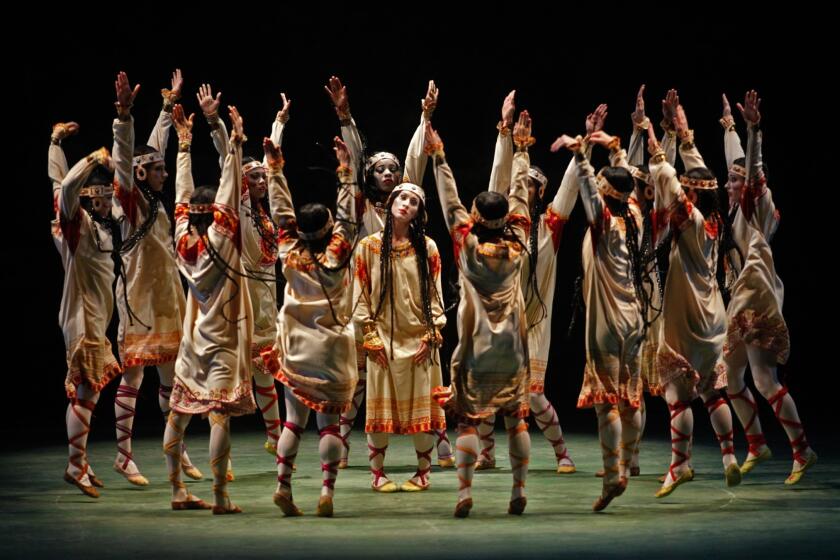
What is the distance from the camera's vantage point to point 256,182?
7.71 meters

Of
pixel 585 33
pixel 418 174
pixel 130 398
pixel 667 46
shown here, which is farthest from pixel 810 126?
pixel 130 398

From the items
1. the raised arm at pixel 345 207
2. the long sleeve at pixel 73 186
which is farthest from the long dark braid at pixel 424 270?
the long sleeve at pixel 73 186

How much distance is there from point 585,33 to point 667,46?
631mm

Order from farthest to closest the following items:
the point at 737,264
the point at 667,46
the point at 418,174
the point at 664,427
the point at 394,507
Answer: the point at 667,46, the point at 664,427, the point at 737,264, the point at 418,174, the point at 394,507

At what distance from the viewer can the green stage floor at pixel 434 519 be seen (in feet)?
17.3

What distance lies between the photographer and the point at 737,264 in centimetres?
734

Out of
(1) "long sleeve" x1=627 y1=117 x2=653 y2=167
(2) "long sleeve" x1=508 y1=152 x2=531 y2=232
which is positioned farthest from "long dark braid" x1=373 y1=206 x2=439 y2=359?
(1) "long sleeve" x1=627 y1=117 x2=653 y2=167

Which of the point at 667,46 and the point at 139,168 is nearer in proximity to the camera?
the point at 139,168

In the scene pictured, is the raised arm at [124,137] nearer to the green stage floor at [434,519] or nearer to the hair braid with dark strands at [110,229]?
the hair braid with dark strands at [110,229]

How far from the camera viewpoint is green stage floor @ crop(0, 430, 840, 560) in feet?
17.3

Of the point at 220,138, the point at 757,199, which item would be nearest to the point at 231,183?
the point at 220,138

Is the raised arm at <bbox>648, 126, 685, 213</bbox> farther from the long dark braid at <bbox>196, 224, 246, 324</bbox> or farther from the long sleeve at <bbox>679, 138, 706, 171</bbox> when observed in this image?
the long dark braid at <bbox>196, 224, 246, 324</bbox>

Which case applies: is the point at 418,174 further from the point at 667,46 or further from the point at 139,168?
the point at 667,46

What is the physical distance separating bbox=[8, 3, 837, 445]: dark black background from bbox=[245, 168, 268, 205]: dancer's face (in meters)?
2.20
